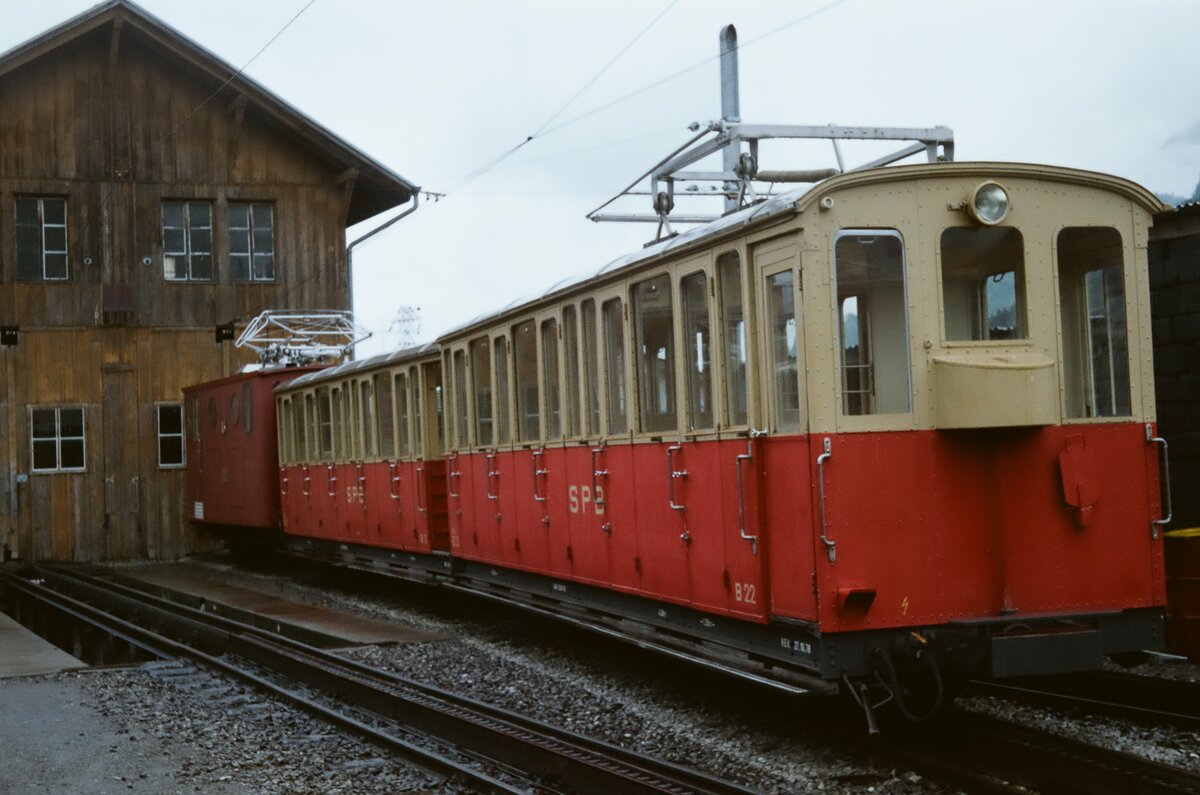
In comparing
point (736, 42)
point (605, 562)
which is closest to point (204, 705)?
point (605, 562)

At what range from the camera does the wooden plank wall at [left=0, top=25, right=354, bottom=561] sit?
2608cm

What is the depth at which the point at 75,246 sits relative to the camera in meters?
26.5

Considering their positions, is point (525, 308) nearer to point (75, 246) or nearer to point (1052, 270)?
point (1052, 270)

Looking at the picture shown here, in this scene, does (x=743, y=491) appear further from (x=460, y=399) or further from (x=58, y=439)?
(x=58, y=439)

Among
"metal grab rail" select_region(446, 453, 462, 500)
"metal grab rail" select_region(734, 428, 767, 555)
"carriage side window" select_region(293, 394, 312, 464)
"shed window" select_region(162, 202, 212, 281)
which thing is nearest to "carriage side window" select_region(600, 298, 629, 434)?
"metal grab rail" select_region(734, 428, 767, 555)

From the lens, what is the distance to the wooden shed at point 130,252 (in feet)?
85.5

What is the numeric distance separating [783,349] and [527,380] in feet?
15.5

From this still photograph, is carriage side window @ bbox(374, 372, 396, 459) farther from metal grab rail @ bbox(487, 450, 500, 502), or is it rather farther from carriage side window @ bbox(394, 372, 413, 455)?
metal grab rail @ bbox(487, 450, 500, 502)

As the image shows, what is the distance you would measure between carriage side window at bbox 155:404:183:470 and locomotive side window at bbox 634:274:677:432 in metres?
19.1

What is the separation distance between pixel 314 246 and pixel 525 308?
16859mm

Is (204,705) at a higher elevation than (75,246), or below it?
below

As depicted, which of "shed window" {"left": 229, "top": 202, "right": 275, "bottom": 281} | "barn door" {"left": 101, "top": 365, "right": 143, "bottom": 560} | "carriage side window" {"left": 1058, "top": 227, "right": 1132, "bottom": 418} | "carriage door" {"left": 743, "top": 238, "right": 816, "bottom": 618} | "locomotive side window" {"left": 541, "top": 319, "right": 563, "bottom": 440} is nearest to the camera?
"carriage door" {"left": 743, "top": 238, "right": 816, "bottom": 618}

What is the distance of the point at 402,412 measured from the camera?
17375mm

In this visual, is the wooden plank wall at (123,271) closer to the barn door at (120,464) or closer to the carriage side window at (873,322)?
the barn door at (120,464)
